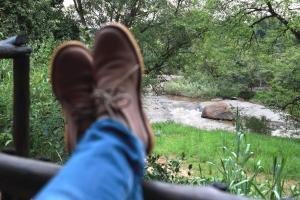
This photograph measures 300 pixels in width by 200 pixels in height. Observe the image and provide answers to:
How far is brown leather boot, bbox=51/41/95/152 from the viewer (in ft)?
4.26

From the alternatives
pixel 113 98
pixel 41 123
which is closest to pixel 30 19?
pixel 41 123

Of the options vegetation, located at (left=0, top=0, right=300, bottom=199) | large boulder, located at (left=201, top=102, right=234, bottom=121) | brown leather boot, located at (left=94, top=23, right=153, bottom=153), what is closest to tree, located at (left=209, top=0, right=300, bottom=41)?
vegetation, located at (left=0, top=0, right=300, bottom=199)

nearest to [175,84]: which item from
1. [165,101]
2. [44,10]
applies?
[165,101]

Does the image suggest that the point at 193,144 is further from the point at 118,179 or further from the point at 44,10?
the point at 118,179

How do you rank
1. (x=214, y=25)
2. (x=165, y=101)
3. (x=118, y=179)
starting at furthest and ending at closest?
(x=165, y=101) → (x=214, y=25) → (x=118, y=179)

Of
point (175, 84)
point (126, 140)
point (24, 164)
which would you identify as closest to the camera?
point (126, 140)

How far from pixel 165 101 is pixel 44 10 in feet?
29.0

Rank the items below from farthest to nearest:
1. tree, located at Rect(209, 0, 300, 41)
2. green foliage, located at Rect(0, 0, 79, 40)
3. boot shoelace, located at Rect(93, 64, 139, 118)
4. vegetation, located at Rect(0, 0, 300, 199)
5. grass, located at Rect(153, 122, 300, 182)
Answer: tree, located at Rect(209, 0, 300, 41)
vegetation, located at Rect(0, 0, 300, 199)
green foliage, located at Rect(0, 0, 79, 40)
grass, located at Rect(153, 122, 300, 182)
boot shoelace, located at Rect(93, 64, 139, 118)

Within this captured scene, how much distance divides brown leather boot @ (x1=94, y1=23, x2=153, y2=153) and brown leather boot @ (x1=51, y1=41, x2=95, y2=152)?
33 millimetres

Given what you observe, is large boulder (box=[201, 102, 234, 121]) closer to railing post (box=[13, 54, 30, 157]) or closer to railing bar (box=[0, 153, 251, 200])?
railing post (box=[13, 54, 30, 157])

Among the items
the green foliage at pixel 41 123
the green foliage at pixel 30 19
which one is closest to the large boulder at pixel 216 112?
the green foliage at pixel 30 19

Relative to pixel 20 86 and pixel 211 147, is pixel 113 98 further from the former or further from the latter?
pixel 211 147

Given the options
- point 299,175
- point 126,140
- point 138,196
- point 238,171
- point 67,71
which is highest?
point 67,71

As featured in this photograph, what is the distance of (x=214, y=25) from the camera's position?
12.6m
